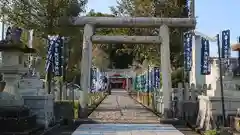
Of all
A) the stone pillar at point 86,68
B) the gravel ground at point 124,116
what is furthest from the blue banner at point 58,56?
the gravel ground at point 124,116

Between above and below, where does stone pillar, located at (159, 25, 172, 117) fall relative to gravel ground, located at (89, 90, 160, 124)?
above

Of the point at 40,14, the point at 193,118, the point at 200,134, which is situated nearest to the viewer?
the point at 200,134

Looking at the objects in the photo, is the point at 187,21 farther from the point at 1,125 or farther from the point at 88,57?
the point at 1,125

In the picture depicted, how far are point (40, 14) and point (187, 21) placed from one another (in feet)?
27.2

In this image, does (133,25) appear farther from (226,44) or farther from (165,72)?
(226,44)

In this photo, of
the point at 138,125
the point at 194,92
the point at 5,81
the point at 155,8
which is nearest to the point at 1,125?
the point at 5,81

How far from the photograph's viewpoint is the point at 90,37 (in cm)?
2267

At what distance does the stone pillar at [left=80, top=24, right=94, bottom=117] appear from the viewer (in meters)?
22.2

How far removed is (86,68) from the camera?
22.4 m

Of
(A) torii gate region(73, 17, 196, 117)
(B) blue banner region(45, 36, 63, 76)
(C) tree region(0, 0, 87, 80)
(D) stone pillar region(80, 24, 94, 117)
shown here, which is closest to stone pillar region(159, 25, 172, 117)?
(A) torii gate region(73, 17, 196, 117)

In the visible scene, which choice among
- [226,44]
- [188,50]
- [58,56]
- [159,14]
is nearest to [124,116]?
[188,50]

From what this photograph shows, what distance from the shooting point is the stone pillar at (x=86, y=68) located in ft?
72.8

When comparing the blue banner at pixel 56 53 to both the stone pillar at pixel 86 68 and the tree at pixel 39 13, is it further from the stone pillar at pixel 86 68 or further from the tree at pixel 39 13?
the tree at pixel 39 13

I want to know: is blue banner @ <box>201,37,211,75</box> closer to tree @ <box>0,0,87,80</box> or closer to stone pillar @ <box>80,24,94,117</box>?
stone pillar @ <box>80,24,94,117</box>
